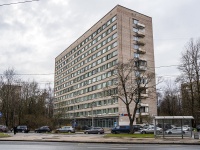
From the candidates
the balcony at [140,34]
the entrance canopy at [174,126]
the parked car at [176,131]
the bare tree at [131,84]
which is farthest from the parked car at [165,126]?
the balcony at [140,34]

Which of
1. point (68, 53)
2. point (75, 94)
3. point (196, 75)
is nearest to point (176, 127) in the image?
point (196, 75)

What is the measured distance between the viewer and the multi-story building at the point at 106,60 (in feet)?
246

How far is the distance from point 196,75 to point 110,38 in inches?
1549

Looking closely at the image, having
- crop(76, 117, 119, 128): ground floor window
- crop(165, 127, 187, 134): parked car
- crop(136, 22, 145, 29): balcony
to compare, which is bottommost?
crop(76, 117, 119, 128): ground floor window

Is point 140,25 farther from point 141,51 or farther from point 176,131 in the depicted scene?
point 176,131

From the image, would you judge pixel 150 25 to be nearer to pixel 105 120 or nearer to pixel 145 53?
pixel 145 53

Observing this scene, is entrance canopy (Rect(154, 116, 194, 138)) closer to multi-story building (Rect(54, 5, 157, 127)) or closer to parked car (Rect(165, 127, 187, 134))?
parked car (Rect(165, 127, 187, 134))

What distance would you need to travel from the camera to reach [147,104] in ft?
242

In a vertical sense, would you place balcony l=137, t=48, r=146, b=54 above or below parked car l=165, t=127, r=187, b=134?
above

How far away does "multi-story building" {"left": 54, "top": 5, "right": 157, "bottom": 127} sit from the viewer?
75.1 m

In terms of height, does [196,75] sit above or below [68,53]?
below

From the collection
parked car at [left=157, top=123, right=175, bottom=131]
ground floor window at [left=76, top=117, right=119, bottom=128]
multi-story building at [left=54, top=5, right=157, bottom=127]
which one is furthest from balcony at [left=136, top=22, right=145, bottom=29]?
parked car at [left=157, top=123, right=175, bottom=131]

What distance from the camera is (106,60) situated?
8312cm

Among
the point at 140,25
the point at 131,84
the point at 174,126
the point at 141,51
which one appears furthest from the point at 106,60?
the point at 174,126
